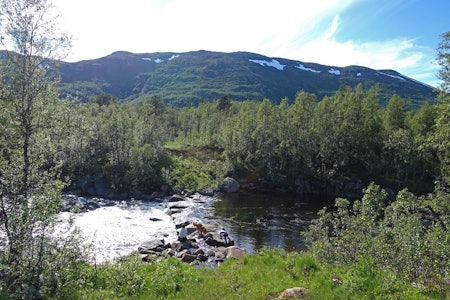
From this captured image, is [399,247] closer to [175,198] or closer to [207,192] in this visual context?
[175,198]

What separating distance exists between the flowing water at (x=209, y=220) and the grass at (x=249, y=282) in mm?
14655

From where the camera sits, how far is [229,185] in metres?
68.2

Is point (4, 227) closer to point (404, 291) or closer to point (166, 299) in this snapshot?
point (166, 299)

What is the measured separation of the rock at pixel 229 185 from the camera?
6762 cm

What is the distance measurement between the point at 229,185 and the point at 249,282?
176 feet

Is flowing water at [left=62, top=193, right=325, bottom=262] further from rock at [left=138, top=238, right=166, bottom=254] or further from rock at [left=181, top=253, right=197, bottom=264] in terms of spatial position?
rock at [left=181, top=253, right=197, bottom=264]

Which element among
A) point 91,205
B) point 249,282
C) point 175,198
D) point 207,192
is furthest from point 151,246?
point 207,192

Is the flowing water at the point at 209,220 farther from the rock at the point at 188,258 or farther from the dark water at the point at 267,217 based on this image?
the rock at the point at 188,258

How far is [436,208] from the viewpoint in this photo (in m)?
19.2

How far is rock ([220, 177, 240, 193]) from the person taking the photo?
67.6 metres

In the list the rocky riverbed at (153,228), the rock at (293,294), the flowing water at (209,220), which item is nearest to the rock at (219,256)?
the rocky riverbed at (153,228)

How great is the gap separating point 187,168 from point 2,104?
62891mm

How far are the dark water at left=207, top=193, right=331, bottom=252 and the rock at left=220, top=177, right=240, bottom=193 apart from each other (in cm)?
325

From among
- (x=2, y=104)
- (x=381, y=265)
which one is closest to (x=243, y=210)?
(x=381, y=265)
